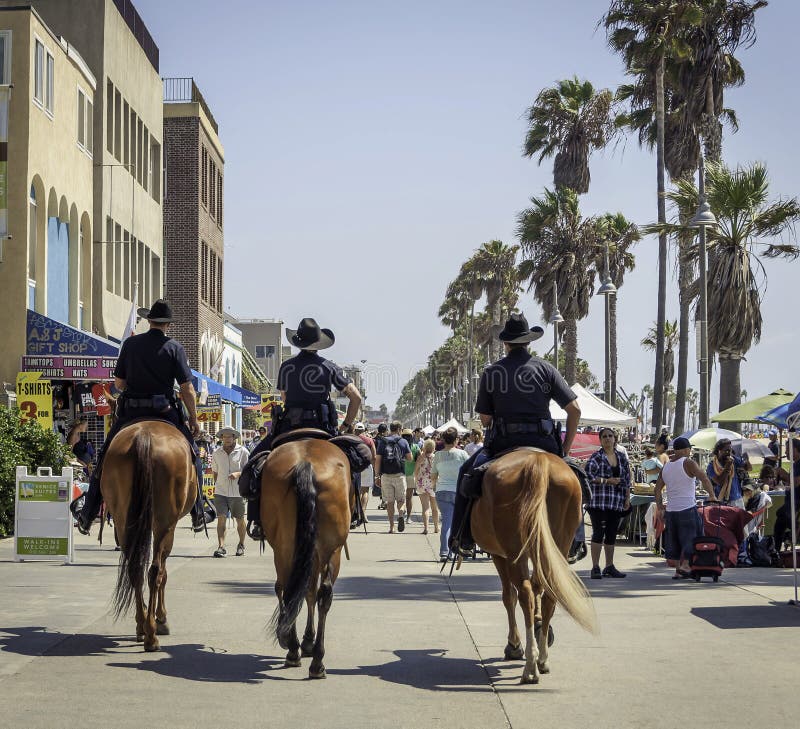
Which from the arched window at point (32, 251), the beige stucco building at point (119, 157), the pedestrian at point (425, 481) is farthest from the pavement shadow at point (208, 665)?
the beige stucco building at point (119, 157)

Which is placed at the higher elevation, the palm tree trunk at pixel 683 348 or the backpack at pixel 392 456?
the palm tree trunk at pixel 683 348

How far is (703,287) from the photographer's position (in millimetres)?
27562

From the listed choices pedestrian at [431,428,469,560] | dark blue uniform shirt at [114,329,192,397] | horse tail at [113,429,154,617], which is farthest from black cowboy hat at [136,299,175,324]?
pedestrian at [431,428,469,560]

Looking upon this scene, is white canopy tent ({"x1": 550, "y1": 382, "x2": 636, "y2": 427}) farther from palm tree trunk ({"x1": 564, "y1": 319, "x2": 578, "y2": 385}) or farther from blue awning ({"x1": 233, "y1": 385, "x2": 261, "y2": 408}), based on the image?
palm tree trunk ({"x1": 564, "y1": 319, "x2": 578, "y2": 385})

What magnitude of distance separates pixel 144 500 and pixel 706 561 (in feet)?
27.2

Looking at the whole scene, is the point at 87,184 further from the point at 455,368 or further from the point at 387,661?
the point at 455,368

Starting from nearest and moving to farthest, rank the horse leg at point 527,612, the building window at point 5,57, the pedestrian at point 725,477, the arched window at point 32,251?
the horse leg at point 527,612 < the pedestrian at point 725,477 < the building window at point 5,57 < the arched window at point 32,251

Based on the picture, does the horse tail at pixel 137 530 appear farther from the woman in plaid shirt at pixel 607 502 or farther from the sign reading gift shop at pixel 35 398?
the sign reading gift shop at pixel 35 398

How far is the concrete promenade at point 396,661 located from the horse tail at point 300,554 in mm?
379

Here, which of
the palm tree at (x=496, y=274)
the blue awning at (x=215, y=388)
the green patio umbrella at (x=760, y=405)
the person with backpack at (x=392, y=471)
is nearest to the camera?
the green patio umbrella at (x=760, y=405)

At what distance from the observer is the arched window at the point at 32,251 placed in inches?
1048

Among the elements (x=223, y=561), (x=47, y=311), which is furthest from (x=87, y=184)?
(x=223, y=561)

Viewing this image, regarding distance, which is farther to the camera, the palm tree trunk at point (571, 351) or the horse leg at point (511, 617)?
the palm tree trunk at point (571, 351)

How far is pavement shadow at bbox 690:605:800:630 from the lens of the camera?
34.9ft
